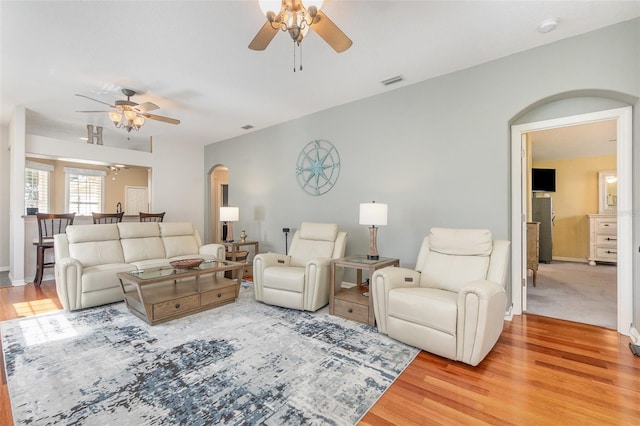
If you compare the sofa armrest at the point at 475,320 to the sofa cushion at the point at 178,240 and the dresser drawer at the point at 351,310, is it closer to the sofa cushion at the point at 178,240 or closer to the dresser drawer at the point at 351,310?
the dresser drawer at the point at 351,310

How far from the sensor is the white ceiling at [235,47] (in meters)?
2.27

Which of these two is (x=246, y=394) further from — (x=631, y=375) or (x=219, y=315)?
(x=631, y=375)

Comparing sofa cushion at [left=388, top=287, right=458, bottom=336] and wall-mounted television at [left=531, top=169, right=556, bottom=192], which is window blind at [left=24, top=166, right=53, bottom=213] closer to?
sofa cushion at [left=388, top=287, right=458, bottom=336]

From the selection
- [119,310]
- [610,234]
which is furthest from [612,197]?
[119,310]

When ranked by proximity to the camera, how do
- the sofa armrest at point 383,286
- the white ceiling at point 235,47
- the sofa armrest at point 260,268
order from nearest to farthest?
1. the white ceiling at point 235,47
2. the sofa armrest at point 383,286
3. the sofa armrest at point 260,268

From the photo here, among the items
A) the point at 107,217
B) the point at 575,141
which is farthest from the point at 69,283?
the point at 575,141

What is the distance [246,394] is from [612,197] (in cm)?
836

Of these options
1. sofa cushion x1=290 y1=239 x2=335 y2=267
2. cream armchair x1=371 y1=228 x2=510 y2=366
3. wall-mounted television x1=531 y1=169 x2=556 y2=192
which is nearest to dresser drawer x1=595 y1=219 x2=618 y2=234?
wall-mounted television x1=531 y1=169 x2=556 y2=192

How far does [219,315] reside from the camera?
314 centimetres

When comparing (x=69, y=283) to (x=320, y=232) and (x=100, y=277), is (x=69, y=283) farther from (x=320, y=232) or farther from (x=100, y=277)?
(x=320, y=232)

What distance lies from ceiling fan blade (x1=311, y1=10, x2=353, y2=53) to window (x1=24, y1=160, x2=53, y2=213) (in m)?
7.97

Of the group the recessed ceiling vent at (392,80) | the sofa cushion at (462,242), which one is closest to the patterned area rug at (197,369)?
the sofa cushion at (462,242)

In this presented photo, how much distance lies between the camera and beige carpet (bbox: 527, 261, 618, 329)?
10.1 ft

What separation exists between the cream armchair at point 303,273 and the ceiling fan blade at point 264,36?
214 centimetres
